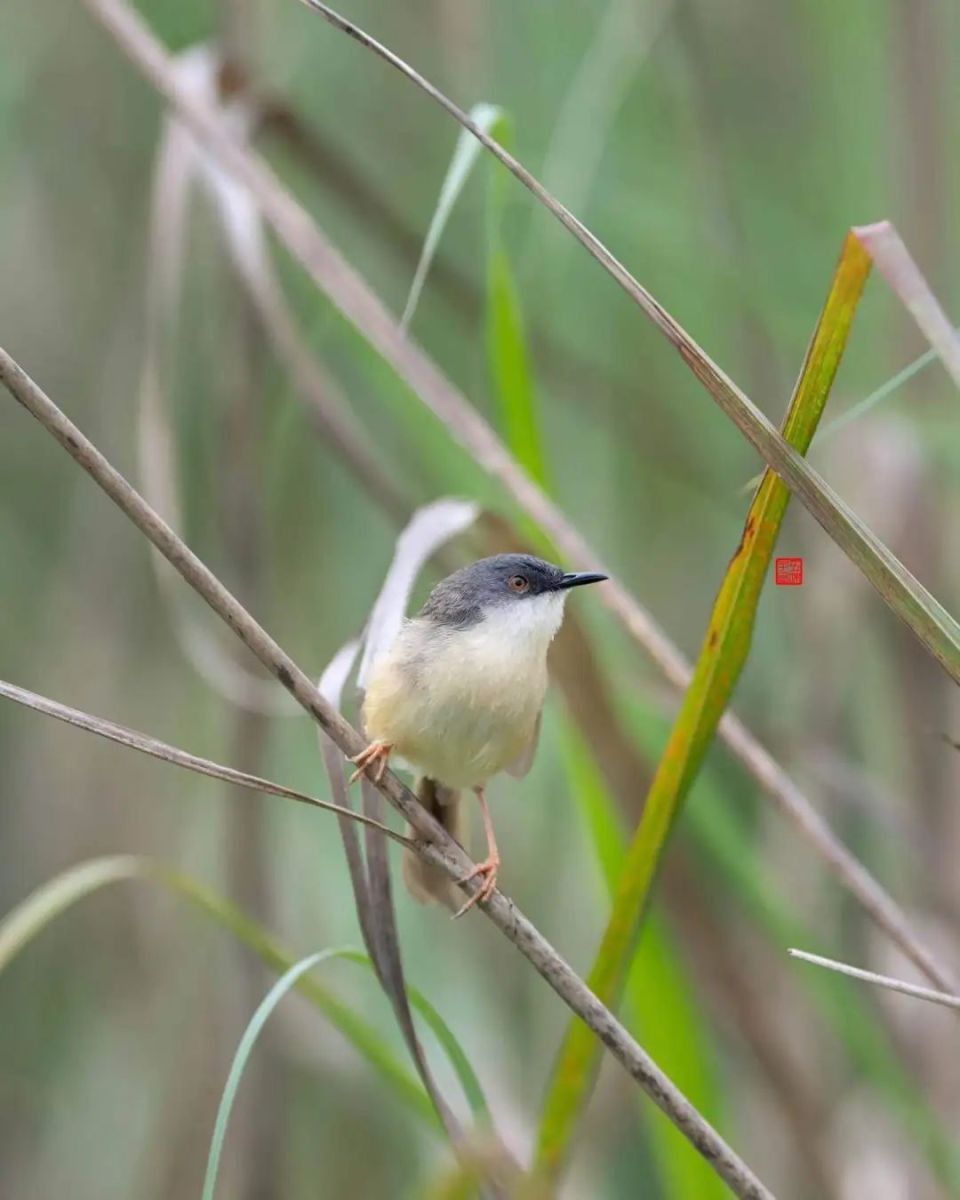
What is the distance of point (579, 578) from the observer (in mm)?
1992

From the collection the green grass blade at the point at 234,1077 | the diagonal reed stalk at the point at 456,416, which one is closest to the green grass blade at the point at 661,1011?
the diagonal reed stalk at the point at 456,416

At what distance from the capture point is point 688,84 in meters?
2.77

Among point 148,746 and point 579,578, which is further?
point 579,578

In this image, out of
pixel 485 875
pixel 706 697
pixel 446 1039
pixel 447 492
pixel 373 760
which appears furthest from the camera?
pixel 447 492

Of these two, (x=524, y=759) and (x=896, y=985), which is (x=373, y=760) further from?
(x=896, y=985)

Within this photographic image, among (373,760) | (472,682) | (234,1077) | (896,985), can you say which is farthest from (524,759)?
(896,985)

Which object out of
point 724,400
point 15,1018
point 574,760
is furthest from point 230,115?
point 15,1018

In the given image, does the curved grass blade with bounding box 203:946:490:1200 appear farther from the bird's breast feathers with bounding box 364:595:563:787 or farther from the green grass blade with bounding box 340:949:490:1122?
the bird's breast feathers with bounding box 364:595:563:787

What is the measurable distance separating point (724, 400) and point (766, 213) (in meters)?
2.15

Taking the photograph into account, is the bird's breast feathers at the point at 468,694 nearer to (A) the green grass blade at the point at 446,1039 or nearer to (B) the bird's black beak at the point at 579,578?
(B) the bird's black beak at the point at 579,578

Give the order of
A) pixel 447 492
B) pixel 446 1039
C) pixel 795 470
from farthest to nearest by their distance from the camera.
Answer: pixel 447 492 → pixel 446 1039 → pixel 795 470

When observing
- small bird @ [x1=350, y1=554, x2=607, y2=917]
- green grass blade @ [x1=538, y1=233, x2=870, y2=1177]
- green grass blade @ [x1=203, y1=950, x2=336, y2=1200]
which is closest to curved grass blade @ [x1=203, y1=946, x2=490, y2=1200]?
green grass blade @ [x1=203, y1=950, x2=336, y2=1200]

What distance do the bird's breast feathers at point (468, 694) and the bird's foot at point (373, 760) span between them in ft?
0.22

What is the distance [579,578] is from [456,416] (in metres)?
0.32
